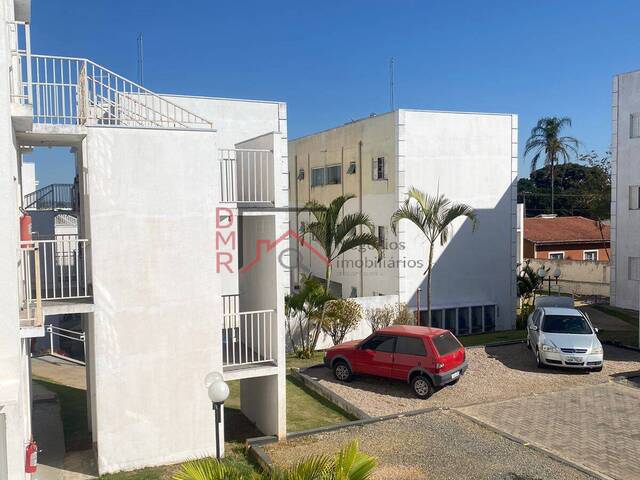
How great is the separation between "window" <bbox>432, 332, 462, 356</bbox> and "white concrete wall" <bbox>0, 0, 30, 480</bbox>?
28.0 ft

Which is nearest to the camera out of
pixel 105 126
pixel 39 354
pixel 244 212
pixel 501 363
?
pixel 105 126

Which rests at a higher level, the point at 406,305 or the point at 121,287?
the point at 121,287

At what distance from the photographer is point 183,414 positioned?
32.1 ft

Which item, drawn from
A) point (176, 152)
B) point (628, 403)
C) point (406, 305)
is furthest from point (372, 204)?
point (176, 152)

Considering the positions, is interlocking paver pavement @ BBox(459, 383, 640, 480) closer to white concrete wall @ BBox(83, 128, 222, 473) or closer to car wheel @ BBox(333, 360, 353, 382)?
car wheel @ BBox(333, 360, 353, 382)

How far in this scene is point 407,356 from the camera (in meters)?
13.2

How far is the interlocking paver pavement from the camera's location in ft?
31.7

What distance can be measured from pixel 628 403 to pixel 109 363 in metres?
10.4

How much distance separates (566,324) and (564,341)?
0.91 m

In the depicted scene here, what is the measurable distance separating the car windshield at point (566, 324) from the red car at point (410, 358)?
3.36 m

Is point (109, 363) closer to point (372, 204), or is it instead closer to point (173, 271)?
point (173, 271)

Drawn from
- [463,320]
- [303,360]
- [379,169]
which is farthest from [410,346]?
[379,169]

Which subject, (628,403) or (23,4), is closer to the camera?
(23,4)

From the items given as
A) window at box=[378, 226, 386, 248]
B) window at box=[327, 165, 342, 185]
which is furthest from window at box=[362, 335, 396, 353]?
window at box=[327, 165, 342, 185]
